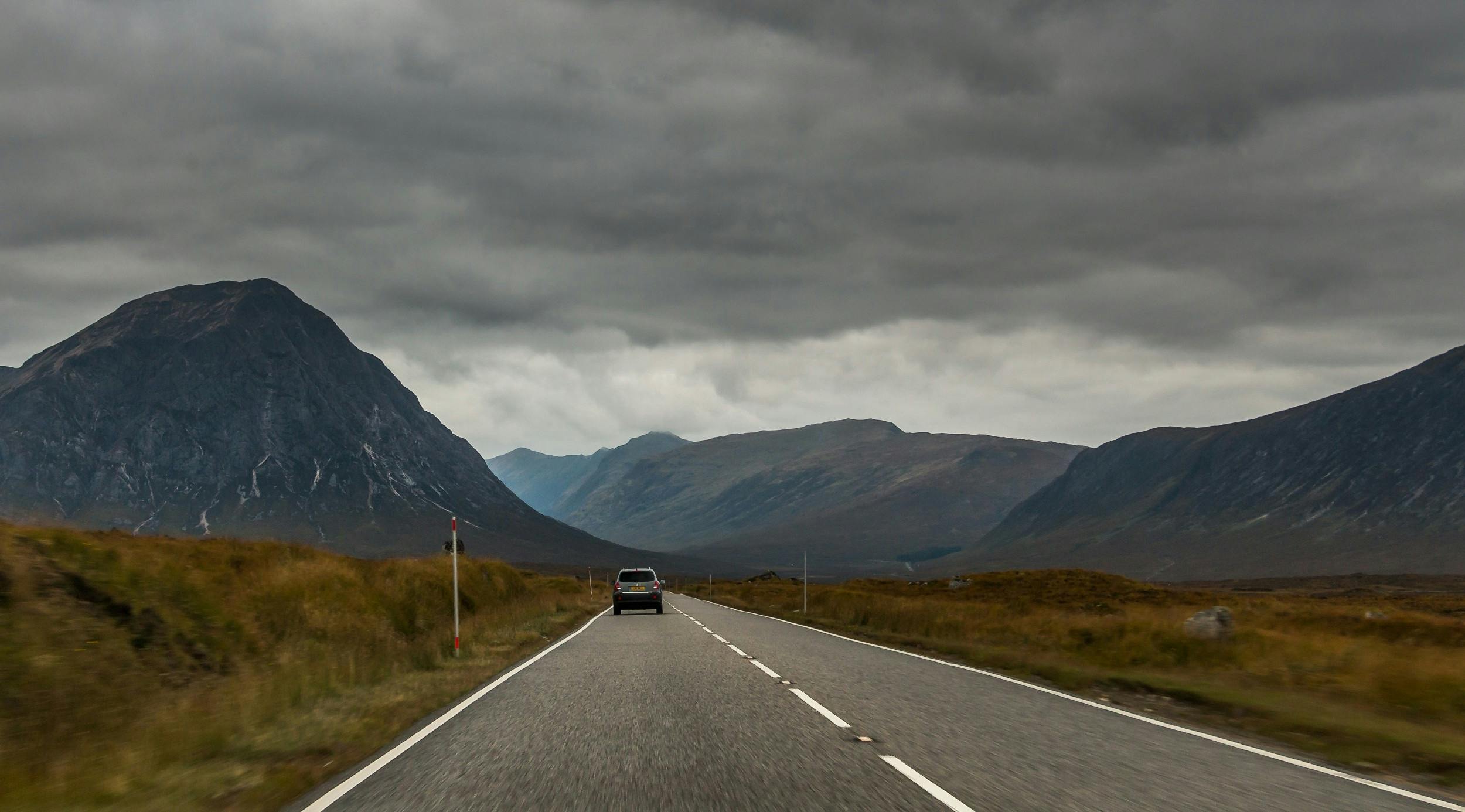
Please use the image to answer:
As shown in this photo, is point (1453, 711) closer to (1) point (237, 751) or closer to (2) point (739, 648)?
(2) point (739, 648)

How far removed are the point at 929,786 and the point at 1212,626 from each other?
1667cm

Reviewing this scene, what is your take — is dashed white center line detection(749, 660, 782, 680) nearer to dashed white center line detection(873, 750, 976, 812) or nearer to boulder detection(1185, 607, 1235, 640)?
dashed white center line detection(873, 750, 976, 812)

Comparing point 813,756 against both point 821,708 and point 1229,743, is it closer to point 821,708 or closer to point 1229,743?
point 821,708

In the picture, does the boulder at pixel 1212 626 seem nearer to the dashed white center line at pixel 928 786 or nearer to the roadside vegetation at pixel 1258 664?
the roadside vegetation at pixel 1258 664

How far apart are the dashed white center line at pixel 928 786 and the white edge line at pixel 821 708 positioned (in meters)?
1.83

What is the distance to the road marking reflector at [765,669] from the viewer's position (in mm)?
15352

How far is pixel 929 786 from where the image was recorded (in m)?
7.61

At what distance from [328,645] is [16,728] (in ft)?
27.7

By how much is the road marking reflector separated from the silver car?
70.4 ft

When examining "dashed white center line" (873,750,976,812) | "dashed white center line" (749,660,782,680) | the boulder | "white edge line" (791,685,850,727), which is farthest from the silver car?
"dashed white center line" (873,750,976,812)

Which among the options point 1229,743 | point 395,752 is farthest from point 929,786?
point 395,752

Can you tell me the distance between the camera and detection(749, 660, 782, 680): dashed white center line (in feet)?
50.1

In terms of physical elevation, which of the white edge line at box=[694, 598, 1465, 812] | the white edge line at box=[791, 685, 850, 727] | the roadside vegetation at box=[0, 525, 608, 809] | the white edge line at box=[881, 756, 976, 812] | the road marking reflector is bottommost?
the white edge line at box=[694, 598, 1465, 812]

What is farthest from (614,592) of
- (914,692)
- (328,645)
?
(914,692)
